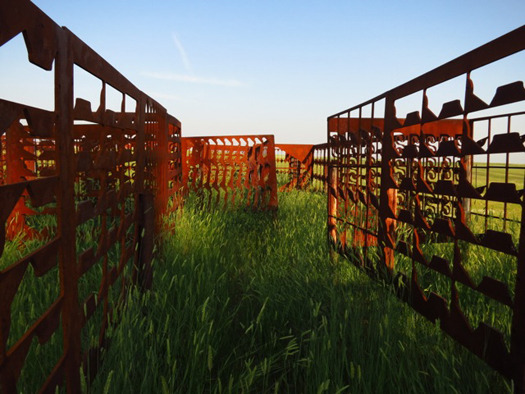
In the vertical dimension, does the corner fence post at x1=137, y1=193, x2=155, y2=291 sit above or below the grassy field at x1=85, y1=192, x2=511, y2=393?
above

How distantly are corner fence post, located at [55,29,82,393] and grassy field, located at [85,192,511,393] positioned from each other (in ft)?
0.64

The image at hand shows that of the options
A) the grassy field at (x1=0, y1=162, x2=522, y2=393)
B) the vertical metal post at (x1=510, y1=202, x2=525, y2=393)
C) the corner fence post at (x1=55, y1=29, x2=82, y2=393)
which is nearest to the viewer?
the corner fence post at (x1=55, y1=29, x2=82, y2=393)

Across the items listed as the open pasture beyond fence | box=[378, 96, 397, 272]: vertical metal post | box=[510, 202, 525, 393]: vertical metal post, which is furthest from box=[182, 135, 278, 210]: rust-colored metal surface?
box=[510, 202, 525, 393]: vertical metal post

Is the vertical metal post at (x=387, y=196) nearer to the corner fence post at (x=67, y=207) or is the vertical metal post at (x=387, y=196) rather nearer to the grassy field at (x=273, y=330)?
the grassy field at (x=273, y=330)

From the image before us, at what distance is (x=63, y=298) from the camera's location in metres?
1.49

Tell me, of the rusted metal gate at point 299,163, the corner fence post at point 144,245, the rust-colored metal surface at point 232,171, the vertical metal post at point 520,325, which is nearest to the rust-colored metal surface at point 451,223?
the vertical metal post at point 520,325

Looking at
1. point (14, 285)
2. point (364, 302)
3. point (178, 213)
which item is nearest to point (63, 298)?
point (14, 285)

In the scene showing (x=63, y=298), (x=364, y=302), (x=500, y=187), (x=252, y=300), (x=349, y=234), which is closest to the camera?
(x=63, y=298)

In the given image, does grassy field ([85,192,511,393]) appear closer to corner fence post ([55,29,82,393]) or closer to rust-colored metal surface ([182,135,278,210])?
corner fence post ([55,29,82,393])

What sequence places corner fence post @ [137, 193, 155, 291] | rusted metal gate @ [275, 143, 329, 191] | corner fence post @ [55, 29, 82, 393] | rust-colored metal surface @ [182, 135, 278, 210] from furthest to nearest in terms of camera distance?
1. rusted metal gate @ [275, 143, 329, 191]
2. rust-colored metal surface @ [182, 135, 278, 210]
3. corner fence post @ [137, 193, 155, 291]
4. corner fence post @ [55, 29, 82, 393]

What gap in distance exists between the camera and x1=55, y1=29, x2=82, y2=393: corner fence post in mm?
1411

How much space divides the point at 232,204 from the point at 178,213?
2236mm

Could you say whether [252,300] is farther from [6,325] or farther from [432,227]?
[6,325]

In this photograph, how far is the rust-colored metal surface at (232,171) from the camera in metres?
7.11
